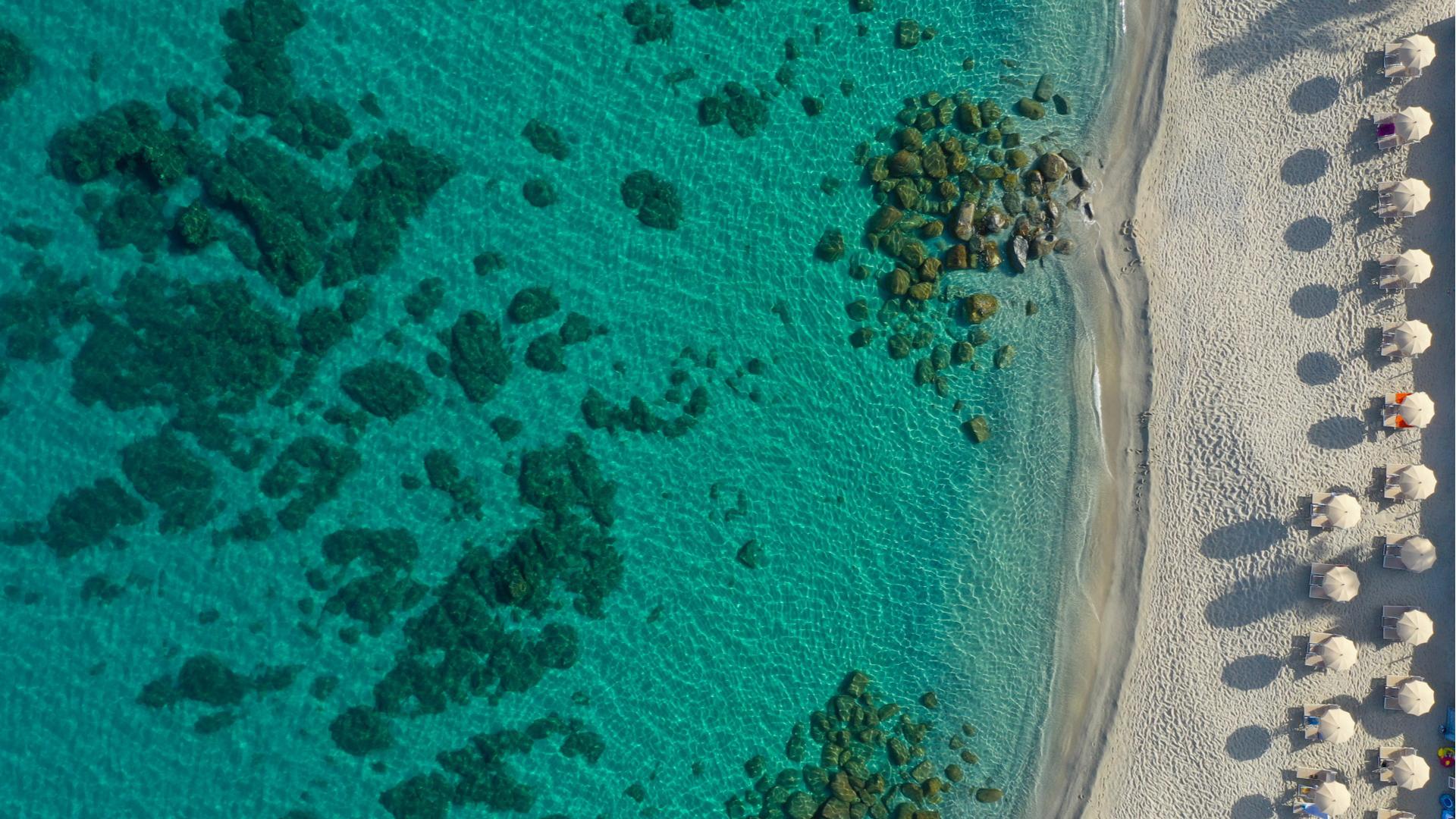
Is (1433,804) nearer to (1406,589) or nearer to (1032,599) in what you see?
(1406,589)

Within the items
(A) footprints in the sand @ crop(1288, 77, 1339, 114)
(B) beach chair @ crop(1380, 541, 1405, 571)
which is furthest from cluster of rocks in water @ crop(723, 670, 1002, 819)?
(A) footprints in the sand @ crop(1288, 77, 1339, 114)

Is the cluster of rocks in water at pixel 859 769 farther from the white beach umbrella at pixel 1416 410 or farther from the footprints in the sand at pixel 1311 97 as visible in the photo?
the footprints in the sand at pixel 1311 97

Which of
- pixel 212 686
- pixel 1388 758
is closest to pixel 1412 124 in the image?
pixel 1388 758

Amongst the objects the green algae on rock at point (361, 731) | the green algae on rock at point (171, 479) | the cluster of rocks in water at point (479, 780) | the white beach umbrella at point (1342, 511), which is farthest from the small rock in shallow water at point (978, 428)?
the green algae on rock at point (171, 479)

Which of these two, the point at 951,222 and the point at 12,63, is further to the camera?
the point at 951,222

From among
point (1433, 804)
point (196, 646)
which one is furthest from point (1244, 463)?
point (196, 646)

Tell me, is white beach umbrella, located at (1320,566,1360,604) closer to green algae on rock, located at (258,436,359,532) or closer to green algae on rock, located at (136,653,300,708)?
green algae on rock, located at (258,436,359,532)

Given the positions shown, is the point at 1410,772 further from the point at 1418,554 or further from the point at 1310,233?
the point at 1310,233
